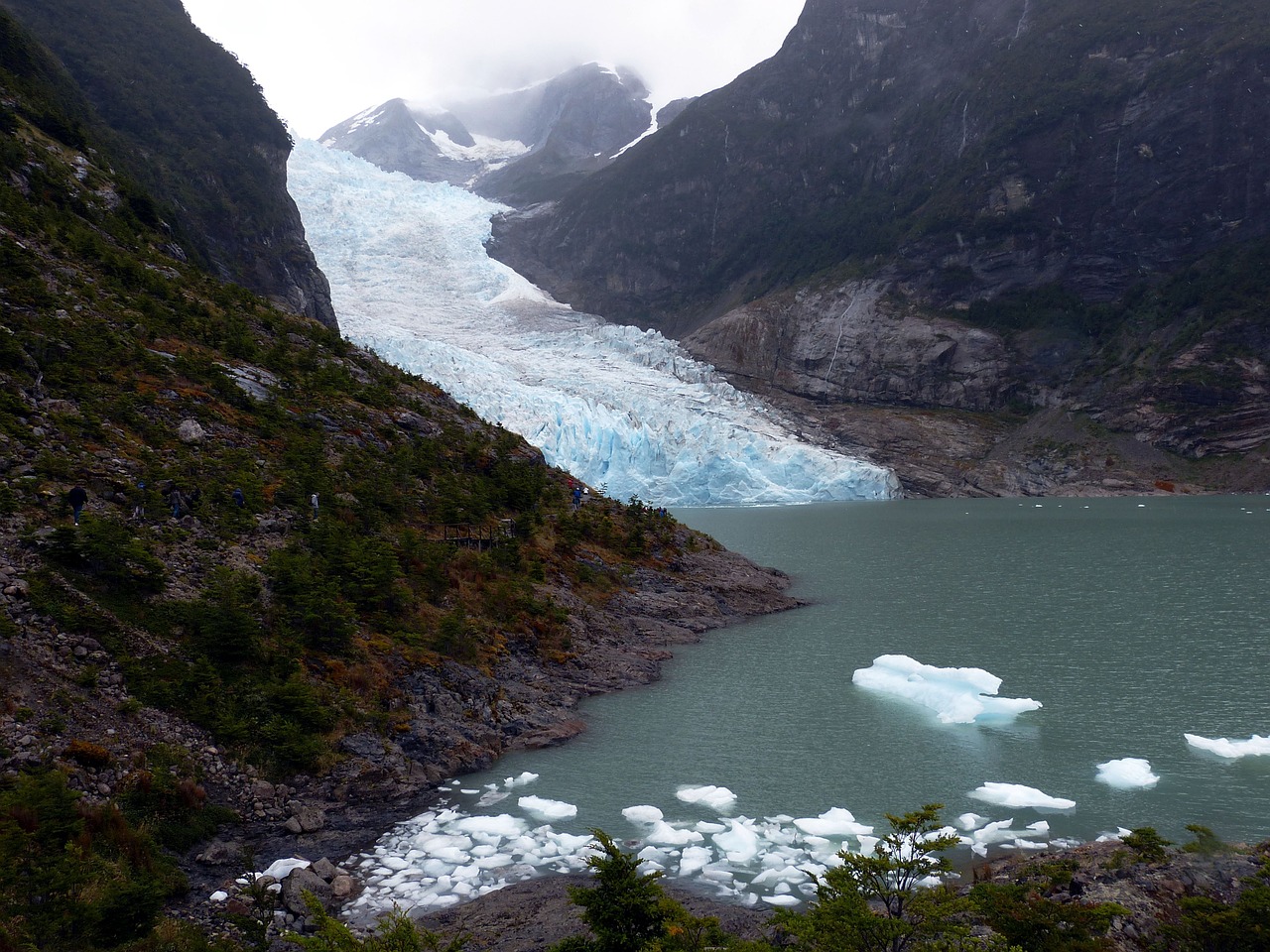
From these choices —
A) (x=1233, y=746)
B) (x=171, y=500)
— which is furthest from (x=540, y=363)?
(x=1233, y=746)

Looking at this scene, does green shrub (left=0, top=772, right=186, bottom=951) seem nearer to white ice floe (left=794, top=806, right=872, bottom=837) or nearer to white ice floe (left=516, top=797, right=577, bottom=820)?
white ice floe (left=516, top=797, right=577, bottom=820)

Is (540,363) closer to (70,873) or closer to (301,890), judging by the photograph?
(301,890)

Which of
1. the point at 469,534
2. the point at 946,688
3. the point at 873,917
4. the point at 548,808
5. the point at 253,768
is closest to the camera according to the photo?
the point at 873,917

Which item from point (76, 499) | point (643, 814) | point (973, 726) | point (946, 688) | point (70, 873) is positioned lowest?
point (70, 873)

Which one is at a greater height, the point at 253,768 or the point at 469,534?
the point at 469,534

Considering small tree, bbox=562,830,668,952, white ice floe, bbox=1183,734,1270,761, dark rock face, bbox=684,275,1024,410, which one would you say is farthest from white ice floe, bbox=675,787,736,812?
dark rock face, bbox=684,275,1024,410

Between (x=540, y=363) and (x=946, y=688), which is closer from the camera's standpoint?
(x=946, y=688)

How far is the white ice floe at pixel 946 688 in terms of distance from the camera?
644 inches

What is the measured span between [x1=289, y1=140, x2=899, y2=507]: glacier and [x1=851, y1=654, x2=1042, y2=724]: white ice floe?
42.5 metres

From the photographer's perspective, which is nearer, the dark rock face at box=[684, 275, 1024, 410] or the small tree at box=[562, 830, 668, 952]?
the small tree at box=[562, 830, 668, 952]

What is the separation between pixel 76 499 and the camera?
13.0m

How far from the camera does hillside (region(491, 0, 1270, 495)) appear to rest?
85.9 metres

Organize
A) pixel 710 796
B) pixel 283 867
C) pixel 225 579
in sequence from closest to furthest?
pixel 283 867, pixel 710 796, pixel 225 579

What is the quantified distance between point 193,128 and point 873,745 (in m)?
51.8
